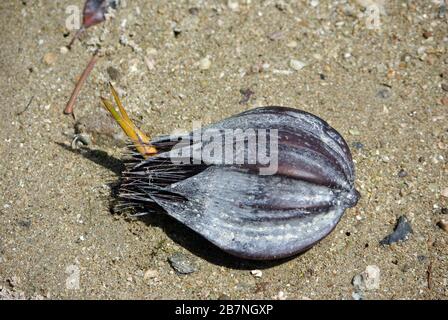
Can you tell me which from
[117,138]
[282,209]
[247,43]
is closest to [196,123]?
[117,138]

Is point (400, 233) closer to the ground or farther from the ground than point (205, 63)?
closer to the ground

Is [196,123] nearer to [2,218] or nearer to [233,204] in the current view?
[233,204]

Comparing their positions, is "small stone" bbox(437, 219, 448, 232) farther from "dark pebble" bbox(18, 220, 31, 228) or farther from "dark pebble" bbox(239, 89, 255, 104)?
"dark pebble" bbox(18, 220, 31, 228)

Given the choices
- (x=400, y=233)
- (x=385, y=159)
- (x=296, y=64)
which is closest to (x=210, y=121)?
(x=296, y=64)

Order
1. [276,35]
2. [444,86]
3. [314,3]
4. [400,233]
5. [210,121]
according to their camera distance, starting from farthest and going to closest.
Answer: [314,3], [276,35], [444,86], [210,121], [400,233]

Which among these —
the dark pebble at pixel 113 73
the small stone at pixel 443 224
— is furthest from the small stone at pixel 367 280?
the dark pebble at pixel 113 73

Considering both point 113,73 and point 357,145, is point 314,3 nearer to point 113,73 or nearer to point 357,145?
point 357,145
